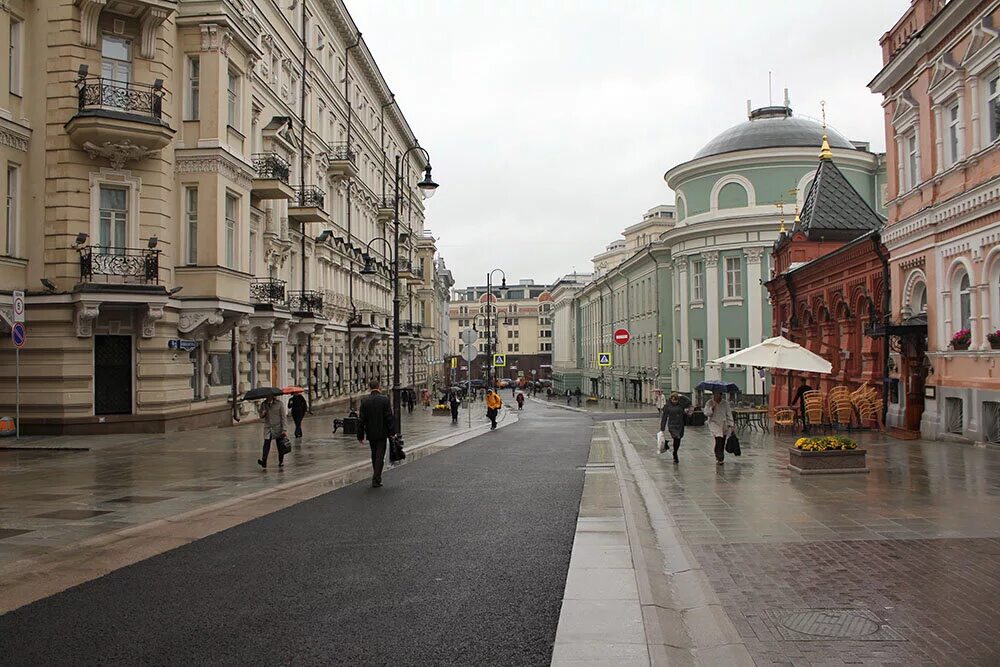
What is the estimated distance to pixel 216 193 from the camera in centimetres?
2436

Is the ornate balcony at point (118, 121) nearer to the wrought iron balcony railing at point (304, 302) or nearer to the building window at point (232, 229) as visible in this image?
the building window at point (232, 229)

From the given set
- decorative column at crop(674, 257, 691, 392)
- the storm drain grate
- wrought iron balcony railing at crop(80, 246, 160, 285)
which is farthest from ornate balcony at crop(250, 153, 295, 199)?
decorative column at crop(674, 257, 691, 392)

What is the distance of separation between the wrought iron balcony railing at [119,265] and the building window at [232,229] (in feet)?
10.8

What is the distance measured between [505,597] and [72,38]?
2142 cm

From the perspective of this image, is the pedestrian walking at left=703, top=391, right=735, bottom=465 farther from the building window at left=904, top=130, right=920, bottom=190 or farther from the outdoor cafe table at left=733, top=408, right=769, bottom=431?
the building window at left=904, top=130, right=920, bottom=190

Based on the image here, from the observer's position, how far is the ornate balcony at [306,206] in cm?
3450

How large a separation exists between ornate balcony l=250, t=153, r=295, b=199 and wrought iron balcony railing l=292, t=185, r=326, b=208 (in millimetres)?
4292

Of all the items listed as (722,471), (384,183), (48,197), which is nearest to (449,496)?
(722,471)

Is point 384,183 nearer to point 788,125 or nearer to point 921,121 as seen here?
point 788,125

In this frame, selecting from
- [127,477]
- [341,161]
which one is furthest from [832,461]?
[341,161]

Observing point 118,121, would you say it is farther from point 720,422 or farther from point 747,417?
point 747,417

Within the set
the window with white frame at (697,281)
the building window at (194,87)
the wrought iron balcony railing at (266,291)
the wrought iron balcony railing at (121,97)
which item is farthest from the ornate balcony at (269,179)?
the window with white frame at (697,281)

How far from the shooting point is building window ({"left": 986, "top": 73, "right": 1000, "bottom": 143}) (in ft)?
57.9

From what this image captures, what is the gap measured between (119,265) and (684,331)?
42.2 m
